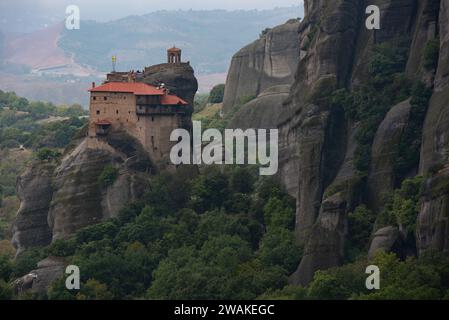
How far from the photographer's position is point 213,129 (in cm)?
14238

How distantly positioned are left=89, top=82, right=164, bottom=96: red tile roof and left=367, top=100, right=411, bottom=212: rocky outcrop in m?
17.4

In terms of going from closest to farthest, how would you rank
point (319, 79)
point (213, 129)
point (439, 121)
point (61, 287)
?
point (439, 121), point (61, 287), point (319, 79), point (213, 129)

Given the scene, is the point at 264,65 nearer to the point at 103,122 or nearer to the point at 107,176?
the point at 103,122

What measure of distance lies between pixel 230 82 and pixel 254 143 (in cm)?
3230

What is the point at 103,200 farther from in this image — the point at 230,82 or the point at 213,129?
the point at 230,82

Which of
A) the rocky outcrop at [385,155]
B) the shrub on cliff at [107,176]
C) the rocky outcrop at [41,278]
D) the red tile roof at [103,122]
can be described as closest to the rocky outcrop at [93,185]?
the shrub on cliff at [107,176]

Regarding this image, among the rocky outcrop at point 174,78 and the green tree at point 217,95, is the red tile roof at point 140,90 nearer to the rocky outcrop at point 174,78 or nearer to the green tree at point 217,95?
the rocky outcrop at point 174,78

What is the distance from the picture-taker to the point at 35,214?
114m

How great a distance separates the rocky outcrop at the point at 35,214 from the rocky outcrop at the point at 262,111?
963 inches

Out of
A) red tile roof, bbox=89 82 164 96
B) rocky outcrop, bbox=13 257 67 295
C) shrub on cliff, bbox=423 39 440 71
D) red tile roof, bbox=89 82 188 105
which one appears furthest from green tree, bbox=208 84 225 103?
shrub on cliff, bbox=423 39 440 71

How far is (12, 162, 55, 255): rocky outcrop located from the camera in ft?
371

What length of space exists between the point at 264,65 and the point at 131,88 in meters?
46.6
